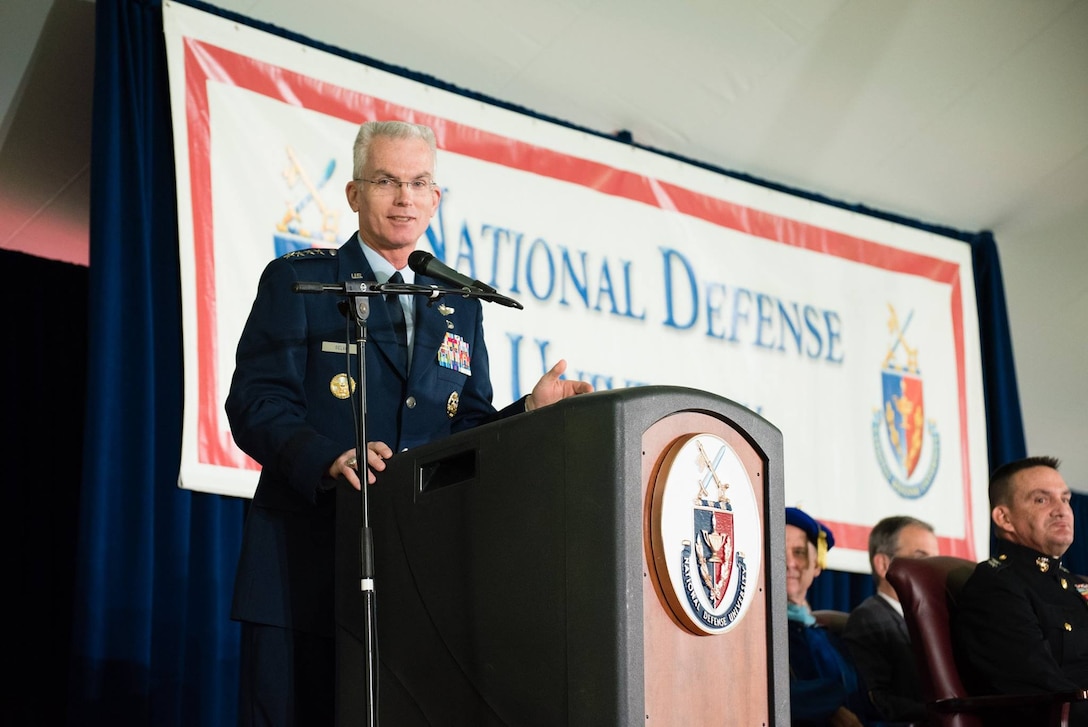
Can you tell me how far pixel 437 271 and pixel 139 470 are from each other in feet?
7.04

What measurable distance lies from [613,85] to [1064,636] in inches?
90.9

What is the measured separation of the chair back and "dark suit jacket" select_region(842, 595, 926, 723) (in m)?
0.44

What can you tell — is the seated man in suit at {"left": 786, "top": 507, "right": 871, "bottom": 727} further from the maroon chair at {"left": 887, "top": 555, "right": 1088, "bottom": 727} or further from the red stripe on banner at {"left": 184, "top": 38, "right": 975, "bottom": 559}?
the red stripe on banner at {"left": 184, "top": 38, "right": 975, "bottom": 559}

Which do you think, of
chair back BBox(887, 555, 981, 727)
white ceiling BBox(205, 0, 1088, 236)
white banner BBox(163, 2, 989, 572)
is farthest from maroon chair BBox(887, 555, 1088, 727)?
white ceiling BBox(205, 0, 1088, 236)

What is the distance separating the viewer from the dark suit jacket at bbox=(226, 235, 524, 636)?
63.0 inches

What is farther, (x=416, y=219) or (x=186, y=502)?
(x=186, y=502)

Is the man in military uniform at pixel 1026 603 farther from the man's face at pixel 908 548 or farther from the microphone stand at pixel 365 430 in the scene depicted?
the microphone stand at pixel 365 430

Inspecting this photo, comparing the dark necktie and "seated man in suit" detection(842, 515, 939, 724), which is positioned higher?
the dark necktie

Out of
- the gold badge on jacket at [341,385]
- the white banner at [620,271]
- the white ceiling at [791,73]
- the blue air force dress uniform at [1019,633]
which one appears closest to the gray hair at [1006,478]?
the blue air force dress uniform at [1019,633]

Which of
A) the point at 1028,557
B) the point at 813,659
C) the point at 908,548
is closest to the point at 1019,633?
the point at 1028,557

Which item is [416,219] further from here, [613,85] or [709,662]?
[613,85]

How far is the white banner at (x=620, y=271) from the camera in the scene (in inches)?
145

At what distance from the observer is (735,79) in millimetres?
4516

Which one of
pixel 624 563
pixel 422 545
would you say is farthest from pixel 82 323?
pixel 624 563
